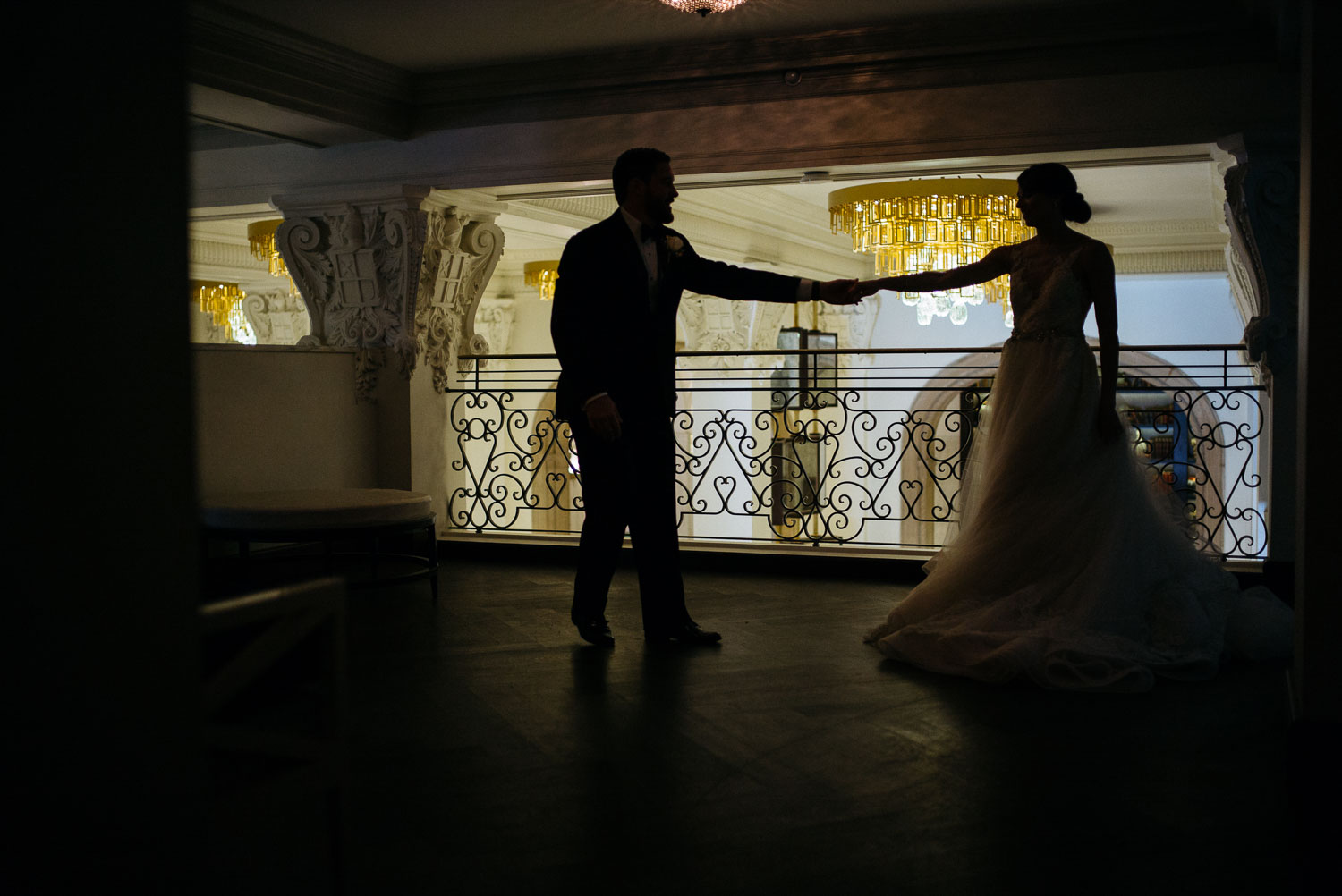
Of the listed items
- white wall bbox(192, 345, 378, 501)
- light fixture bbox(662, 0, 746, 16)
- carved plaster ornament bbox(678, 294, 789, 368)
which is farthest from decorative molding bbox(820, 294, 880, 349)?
light fixture bbox(662, 0, 746, 16)

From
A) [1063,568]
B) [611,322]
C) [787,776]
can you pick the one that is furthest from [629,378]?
[787,776]

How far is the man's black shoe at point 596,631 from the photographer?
379 cm

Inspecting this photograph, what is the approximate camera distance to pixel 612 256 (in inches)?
145

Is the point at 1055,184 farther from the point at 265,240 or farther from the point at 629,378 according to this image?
the point at 265,240

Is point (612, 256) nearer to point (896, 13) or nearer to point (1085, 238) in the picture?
point (1085, 238)

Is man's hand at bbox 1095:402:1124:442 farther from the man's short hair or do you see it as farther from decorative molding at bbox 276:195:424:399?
decorative molding at bbox 276:195:424:399

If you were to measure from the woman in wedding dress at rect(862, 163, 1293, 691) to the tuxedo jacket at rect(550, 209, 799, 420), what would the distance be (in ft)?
3.70

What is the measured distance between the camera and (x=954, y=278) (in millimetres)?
3926

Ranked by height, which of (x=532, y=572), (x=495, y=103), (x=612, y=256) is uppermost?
(x=495, y=103)

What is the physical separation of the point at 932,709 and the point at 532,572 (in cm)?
306

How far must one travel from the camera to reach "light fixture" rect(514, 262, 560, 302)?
1169 cm

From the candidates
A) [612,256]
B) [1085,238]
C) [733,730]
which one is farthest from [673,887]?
[1085,238]

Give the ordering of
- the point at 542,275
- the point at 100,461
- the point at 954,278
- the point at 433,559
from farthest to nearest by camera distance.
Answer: the point at 542,275 → the point at 433,559 → the point at 954,278 → the point at 100,461

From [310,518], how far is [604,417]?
1.36 m
